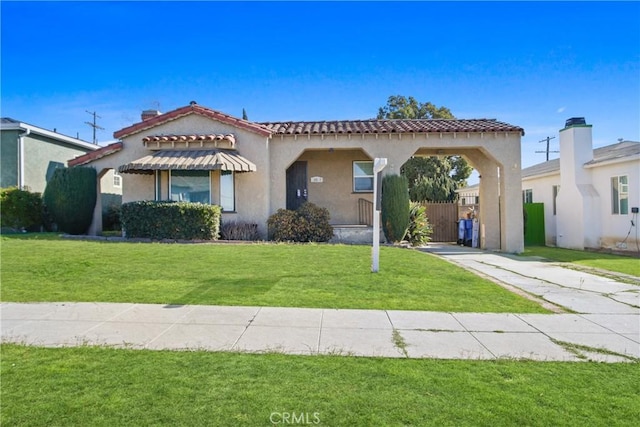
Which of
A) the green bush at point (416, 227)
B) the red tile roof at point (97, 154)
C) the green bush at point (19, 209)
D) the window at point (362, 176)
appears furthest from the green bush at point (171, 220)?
the green bush at point (416, 227)

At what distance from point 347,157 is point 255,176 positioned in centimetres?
439

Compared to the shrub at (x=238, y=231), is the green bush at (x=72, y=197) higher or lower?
higher

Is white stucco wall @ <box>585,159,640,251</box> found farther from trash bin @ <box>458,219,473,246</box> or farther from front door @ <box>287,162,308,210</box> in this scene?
front door @ <box>287,162,308,210</box>

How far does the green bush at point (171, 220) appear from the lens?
520 inches

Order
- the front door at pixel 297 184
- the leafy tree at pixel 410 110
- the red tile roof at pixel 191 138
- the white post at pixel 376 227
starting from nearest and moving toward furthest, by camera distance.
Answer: the white post at pixel 376 227
the red tile roof at pixel 191 138
the front door at pixel 297 184
the leafy tree at pixel 410 110

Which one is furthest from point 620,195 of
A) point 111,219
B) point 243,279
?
point 111,219

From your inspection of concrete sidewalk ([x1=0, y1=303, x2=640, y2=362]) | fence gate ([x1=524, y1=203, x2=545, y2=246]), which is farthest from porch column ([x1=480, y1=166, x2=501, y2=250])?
concrete sidewalk ([x1=0, y1=303, x2=640, y2=362])

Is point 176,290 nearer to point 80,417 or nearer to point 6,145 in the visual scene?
point 80,417

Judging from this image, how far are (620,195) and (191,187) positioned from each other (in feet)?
57.7

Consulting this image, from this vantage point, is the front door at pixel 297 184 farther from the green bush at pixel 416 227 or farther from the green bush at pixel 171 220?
the green bush at pixel 416 227

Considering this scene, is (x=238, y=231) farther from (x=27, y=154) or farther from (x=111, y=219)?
(x=27, y=154)

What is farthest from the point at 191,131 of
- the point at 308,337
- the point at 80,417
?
the point at 80,417

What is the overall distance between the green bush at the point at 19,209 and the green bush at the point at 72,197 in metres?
0.97

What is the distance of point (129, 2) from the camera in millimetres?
11250
